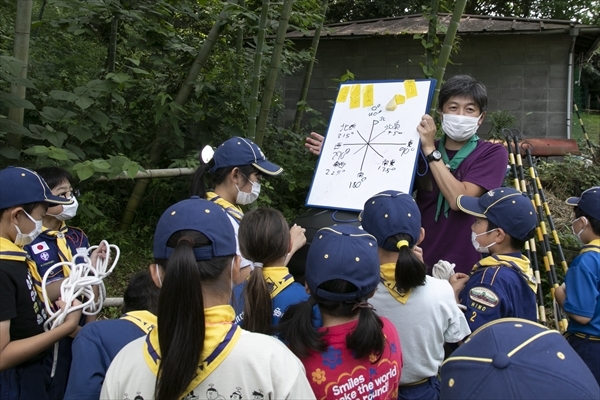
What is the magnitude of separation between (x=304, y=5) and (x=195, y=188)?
2861mm

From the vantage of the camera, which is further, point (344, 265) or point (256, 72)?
point (256, 72)

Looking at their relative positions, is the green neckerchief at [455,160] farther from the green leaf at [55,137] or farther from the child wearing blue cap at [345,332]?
the green leaf at [55,137]

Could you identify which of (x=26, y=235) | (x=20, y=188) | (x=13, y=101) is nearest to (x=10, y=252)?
(x=26, y=235)

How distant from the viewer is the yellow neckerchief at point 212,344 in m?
1.42

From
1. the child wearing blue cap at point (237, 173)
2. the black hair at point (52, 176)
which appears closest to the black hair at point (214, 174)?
the child wearing blue cap at point (237, 173)

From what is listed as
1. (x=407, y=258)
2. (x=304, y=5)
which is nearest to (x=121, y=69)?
(x=304, y=5)

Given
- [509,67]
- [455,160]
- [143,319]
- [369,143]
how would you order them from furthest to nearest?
[509,67] → [369,143] → [455,160] → [143,319]

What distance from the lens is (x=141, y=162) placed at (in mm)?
5109

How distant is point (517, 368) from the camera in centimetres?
103

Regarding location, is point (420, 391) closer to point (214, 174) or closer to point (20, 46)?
point (214, 174)

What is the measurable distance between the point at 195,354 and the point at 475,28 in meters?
8.51

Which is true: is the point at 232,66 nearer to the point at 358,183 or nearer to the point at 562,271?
the point at 358,183

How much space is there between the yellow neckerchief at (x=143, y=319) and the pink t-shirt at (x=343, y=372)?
586mm

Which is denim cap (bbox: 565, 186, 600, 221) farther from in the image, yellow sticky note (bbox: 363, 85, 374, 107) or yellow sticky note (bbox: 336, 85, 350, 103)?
yellow sticky note (bbox: 336, 85, 350, 103)
